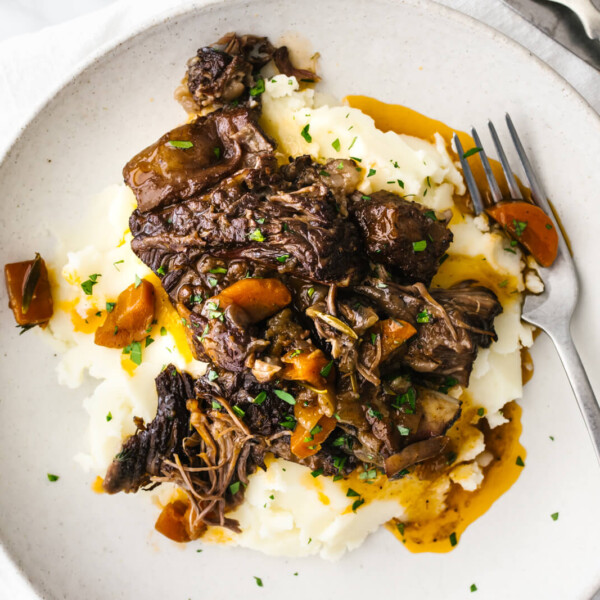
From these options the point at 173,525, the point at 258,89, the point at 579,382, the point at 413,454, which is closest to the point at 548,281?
the point at 579,382

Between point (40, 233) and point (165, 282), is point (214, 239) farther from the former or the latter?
point (40, 233)

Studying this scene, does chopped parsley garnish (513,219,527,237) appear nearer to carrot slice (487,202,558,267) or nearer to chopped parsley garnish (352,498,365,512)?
carrot slice (487,202,558,267)

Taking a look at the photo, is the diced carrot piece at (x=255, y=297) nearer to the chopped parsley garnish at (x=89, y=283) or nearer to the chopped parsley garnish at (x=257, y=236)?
the chopped parsley garnish at (x=257, y=236)

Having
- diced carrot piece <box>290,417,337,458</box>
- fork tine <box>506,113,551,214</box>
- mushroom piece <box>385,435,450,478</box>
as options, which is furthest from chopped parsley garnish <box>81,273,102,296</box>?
fork tine <box>506,113,551,214</box>

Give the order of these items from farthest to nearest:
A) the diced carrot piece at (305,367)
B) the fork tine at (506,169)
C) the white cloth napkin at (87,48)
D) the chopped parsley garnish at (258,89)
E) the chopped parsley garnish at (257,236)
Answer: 1. the white cloth napkin at (87,48)
2. the chopped parsley garnish at (258,89)
3. the fork tine at (506,169)
4. the chopped parsley garnish at (257,236)
5. the diced carrot piece at (305,367)

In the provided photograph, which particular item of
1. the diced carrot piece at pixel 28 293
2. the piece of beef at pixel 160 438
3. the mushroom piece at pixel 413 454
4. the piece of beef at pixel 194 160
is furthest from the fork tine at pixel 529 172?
the diced carrot piece at pixel 28 293

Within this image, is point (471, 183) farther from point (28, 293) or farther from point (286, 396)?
point (28, 293)
